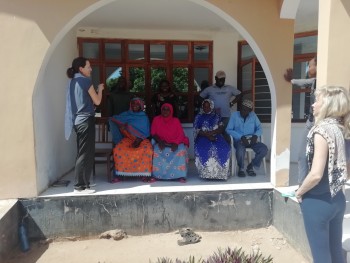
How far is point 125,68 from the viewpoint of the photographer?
5988 millimetres

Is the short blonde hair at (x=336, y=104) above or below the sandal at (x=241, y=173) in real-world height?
above

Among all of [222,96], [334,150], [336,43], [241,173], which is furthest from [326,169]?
[222,96]

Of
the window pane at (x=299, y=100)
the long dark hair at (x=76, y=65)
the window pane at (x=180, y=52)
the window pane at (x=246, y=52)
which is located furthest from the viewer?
the window pane at (x=180, y=52)

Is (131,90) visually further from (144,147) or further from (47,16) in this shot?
(47,16)

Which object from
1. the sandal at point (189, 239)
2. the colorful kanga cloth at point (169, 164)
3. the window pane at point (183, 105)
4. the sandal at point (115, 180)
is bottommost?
the sandal at point (189, 239)

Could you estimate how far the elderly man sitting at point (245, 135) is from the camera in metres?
4.67

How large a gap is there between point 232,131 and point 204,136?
0.43 metres

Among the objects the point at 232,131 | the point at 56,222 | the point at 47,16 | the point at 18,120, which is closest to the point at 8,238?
the point at 56,222

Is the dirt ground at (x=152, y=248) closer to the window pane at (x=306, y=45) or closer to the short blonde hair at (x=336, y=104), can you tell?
the short blonde hair at (x=336, y=104)

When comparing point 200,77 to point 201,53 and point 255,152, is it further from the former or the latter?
point 255,152

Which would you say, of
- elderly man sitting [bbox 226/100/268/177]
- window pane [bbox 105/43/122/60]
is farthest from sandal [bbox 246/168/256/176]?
window pane [bbox 105/43/122/60]

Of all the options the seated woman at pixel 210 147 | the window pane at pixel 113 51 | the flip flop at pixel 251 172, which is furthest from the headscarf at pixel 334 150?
the window pane at pixel 113 51

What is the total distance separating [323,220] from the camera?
202 centimetres

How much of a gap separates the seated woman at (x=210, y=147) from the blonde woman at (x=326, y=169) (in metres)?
2.27
